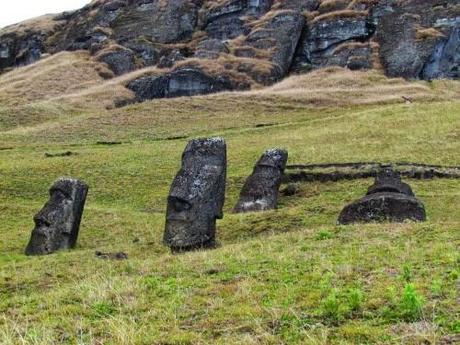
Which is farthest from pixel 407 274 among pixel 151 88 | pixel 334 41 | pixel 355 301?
pixel 334 41

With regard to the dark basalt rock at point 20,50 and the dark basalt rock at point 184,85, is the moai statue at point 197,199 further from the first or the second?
the dark basalt rock at point 20,50

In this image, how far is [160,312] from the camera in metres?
8.92

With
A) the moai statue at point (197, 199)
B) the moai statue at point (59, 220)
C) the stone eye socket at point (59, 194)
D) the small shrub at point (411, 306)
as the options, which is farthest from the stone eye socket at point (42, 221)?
the small shrub at point (411, 306)

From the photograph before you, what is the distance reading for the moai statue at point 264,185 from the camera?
88.9 ft

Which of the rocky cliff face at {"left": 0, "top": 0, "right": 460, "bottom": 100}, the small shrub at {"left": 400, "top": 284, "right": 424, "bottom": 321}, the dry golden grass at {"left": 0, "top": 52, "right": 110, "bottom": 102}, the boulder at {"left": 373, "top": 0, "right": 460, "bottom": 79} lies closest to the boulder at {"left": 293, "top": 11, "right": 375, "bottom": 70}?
the rocky cliff face at {"left": 0, "top": 0, "right": 460, "bottom": 100}

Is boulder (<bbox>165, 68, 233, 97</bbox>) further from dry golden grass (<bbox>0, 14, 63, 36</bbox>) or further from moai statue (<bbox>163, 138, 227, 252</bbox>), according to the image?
dry golden grass (<bbox>0, 14, 63, 36</bbox>)

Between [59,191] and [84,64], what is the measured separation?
213 ft

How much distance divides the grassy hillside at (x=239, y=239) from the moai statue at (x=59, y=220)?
0.75 meters

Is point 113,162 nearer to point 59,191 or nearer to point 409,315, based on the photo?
point 59,191

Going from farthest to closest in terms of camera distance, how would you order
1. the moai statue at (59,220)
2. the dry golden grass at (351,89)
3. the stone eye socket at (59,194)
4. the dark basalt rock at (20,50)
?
the dark basalt rock at (20,50)
the dry golden grass at (351,89)
the stone eye socket at (59,194)
the moai statue at (59,220)

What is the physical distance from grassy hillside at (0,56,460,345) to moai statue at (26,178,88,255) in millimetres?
752

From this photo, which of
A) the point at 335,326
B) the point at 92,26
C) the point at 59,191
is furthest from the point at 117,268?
the point at 92,26

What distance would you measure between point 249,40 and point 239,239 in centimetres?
6616

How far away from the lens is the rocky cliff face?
7069 centimetres
